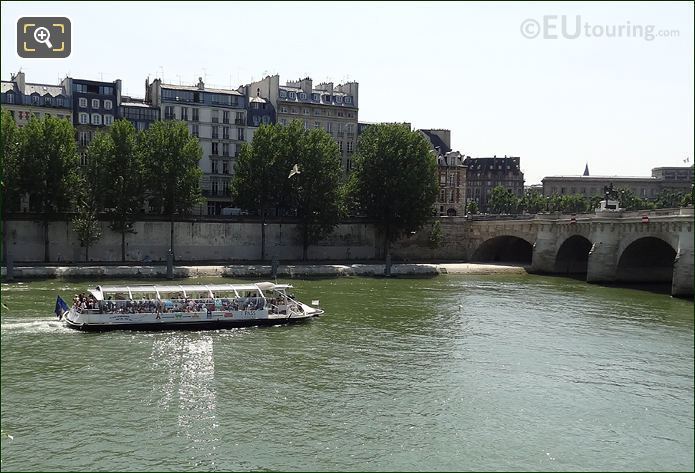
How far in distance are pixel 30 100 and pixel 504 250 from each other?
6959cm

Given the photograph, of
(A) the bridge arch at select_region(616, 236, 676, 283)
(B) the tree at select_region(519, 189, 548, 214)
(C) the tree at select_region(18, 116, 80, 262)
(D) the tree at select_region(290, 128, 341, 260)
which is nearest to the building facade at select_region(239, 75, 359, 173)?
(D) the tree at select_region(290, 128, 341, 260)

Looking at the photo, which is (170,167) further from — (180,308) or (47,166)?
(180,308)

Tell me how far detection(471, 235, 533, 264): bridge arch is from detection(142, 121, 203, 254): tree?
131 feet

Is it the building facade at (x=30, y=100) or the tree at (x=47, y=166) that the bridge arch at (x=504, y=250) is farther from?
the building facade at (x=30, y=100)

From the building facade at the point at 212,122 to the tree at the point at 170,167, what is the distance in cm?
1708

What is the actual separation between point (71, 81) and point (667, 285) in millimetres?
80416

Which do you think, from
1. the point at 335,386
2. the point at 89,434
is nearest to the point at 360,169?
the point at 335,386

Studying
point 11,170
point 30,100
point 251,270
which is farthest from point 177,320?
point 30,100

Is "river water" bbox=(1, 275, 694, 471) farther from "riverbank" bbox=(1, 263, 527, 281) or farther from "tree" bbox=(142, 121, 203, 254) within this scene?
"tree" bbox=(142, 121, 203, 254)

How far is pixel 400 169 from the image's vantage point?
293 ft

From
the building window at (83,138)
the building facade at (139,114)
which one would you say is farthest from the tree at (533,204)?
the building window at (83,138)

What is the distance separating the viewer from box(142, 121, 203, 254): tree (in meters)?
80.4

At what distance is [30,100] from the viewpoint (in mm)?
94625

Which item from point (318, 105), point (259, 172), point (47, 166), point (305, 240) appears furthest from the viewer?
point (318, 105)
